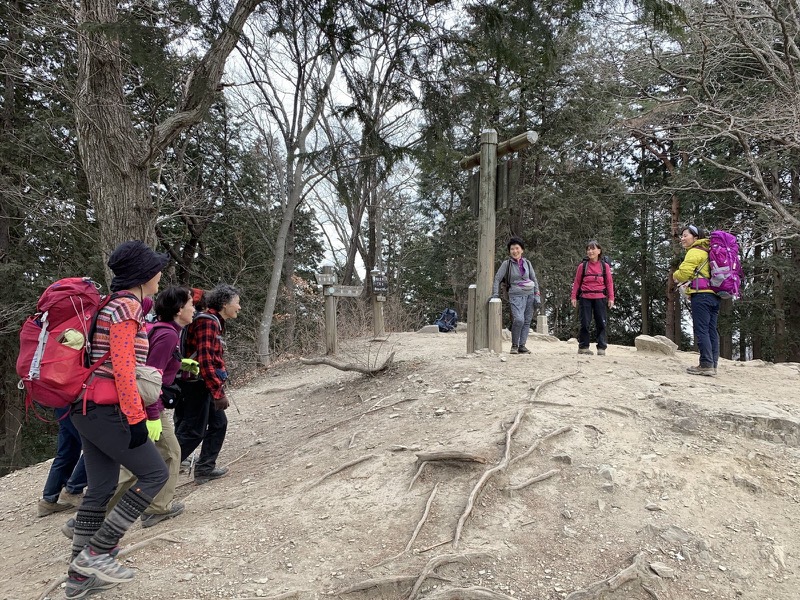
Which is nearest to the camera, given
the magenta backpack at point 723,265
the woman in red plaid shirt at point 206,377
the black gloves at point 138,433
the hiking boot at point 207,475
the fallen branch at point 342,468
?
the black gloves at point 138,433

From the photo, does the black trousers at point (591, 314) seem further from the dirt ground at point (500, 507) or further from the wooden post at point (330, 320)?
the wooden post at point (330, 320)

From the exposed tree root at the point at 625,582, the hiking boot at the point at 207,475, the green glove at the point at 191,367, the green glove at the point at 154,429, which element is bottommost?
the hiking boot at the point at 207,475

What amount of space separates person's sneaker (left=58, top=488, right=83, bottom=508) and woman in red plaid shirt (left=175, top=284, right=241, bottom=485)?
930 mm

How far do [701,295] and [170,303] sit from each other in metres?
5.19

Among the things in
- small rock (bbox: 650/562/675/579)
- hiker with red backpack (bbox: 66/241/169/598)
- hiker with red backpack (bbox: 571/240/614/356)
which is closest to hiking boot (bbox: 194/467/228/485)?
hiker with red backpack (bbox: 66/241/169/598)

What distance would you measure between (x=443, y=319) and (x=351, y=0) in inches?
385

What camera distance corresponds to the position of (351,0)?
15.6 feet

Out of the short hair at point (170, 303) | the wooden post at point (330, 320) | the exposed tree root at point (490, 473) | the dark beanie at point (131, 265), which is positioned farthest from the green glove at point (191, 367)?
the wooden post at point (330, 320)

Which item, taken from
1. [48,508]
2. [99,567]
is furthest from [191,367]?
[48,508]

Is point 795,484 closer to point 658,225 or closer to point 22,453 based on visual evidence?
point 22,453

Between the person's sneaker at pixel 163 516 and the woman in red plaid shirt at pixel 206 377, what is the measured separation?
365 mm

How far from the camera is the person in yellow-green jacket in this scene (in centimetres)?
504

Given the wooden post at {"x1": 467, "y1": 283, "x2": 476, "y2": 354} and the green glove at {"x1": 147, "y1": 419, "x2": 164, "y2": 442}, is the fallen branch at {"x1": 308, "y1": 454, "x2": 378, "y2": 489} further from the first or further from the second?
the wooden post at {"x1": 467, "y1": 283, "x2": 476, "y2": 354}

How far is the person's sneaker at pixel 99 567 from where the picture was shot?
7.20ft
